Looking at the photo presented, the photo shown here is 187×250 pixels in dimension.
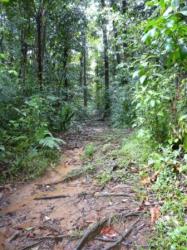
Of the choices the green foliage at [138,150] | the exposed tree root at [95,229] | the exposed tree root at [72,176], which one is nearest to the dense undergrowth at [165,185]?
the green foliage at [138,150]

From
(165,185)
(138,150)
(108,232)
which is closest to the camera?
(108,232)

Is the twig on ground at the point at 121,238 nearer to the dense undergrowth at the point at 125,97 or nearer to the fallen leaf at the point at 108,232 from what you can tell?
the fallen leaf at the point at 108,232

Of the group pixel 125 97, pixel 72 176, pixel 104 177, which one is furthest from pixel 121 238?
pixel 125 97

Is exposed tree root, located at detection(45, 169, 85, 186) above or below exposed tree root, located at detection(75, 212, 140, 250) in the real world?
above

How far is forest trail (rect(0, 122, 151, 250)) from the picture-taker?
3468 mm

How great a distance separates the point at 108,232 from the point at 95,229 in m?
0.17

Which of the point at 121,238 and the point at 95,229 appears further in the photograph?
the point at 95,229

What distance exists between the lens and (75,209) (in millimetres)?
4273

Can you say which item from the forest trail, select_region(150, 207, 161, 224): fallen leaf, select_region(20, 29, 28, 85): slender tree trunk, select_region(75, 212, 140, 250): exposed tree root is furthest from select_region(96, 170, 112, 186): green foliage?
select_region(20, 29, 28, 85): slender tree trunk

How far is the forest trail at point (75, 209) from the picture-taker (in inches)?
137

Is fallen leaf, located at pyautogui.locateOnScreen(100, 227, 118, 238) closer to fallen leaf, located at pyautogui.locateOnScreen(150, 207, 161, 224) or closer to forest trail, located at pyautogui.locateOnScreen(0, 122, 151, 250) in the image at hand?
forest trail, located at pyautogui.locateOnScreen(0, 122, 151, 250)

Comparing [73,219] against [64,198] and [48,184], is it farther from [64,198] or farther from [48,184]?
[48,184]

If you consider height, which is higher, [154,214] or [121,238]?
[154,214]

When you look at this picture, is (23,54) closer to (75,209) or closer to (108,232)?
(75,209)
